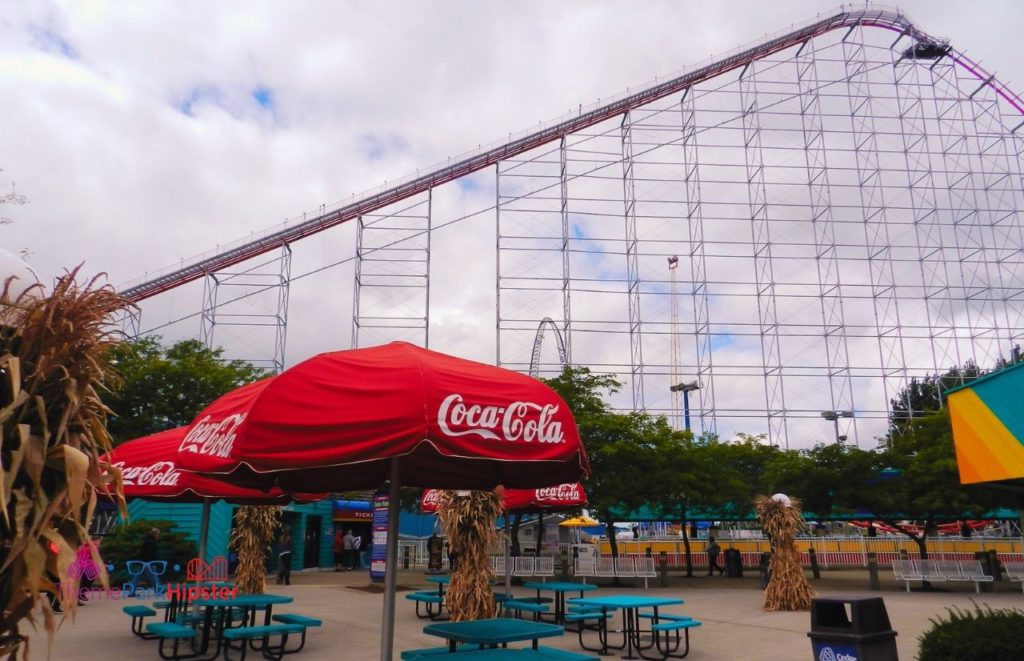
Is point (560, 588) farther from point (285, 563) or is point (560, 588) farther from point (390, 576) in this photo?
point (285, 563)

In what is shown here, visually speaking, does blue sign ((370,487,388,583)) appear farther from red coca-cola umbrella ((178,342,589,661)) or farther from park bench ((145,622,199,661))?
red coca-cola umbrella ((178,342,589,661))

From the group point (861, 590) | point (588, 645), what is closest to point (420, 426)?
point (588, 645)

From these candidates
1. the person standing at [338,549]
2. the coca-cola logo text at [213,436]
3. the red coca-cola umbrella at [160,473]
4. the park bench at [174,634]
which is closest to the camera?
the coca-cola logo text at [213,436]

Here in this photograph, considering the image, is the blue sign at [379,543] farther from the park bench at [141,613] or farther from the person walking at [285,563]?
the park bench at [141,613]

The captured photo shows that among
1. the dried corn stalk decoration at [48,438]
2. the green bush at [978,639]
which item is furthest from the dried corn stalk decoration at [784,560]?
the dried corn stalk decoration at [48,438]

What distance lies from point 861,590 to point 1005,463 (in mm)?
14193

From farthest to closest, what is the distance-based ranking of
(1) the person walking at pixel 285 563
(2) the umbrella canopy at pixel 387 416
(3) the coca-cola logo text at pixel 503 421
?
(1) the person walking at pixel 285 563 < (3) the coca-cola logo text at pixel 503 421 < (2) the umbrella canopy at pixel 387 416

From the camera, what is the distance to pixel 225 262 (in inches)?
1038

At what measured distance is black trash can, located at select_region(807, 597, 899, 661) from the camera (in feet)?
16.3

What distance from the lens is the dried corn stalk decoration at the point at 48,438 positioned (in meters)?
1.94

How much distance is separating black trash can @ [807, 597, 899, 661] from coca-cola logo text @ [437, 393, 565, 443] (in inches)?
107

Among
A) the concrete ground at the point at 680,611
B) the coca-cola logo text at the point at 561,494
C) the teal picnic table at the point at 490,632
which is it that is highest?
the coca-cola logo text at the point at 561,494

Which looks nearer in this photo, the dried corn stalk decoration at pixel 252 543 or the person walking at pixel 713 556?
the dried corn stalk decoration at pixel 252 543

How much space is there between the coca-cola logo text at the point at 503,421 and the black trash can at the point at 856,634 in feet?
8.90
